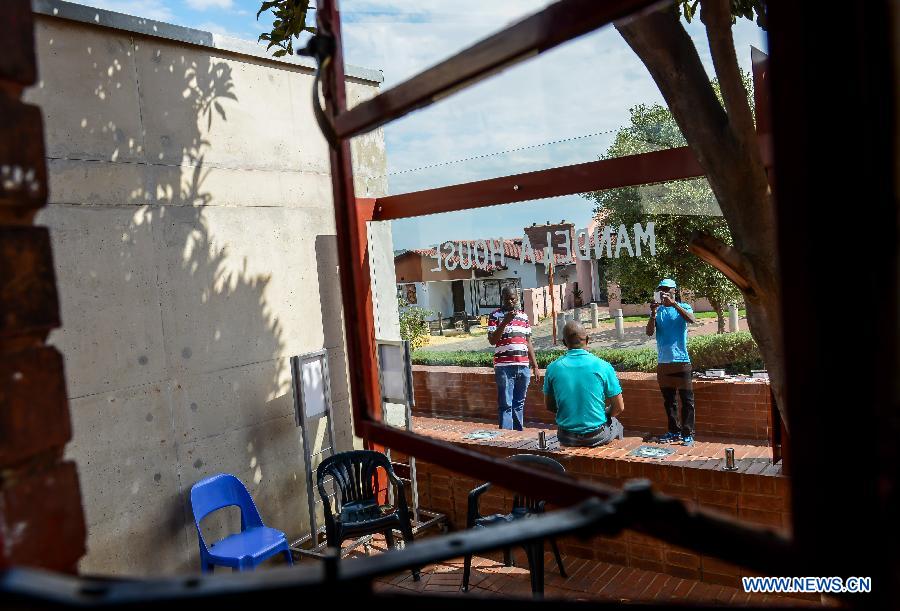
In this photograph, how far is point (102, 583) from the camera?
0.83 meters

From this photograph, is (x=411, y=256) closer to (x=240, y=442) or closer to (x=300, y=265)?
(x=300, y=265)

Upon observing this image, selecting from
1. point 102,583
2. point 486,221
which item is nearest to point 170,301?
point 486,221

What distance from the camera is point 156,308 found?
17.4ft

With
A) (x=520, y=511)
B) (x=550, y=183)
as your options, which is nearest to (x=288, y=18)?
(x=550, y=183)

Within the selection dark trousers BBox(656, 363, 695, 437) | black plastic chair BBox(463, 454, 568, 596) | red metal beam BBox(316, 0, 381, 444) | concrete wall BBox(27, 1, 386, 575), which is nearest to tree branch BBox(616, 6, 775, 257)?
red metal beam BBox(316, 0, 381, 444)

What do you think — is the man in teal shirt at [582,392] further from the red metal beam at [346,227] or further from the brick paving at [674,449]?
the red metal beam at [346,227]

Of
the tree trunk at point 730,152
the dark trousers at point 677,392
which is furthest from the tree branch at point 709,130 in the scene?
the dark trousers at point 677,392

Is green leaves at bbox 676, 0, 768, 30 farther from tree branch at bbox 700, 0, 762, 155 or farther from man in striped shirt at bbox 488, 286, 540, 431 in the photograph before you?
man in striped shirt at bbox 488, 286, 540, 431

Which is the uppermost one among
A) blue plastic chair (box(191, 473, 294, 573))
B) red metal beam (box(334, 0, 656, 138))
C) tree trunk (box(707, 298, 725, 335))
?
red metal beam (box(334, 0, 656, 138))

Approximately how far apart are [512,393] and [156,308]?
3902mm

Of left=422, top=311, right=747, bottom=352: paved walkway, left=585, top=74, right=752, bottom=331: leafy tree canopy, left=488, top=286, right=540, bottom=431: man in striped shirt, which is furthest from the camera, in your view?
left=422, top=311, right=747, bottom=352: paved walkway

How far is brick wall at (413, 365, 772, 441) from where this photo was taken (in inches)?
261

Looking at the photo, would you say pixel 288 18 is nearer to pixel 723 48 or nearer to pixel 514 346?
pixel 723 48

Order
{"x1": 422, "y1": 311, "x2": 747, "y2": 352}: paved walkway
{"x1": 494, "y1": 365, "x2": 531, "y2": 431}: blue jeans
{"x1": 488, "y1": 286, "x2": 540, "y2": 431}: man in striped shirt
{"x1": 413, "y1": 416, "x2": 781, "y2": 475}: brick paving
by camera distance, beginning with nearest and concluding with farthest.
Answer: {"x1": 413, "y1": 416, "x2": 781, "y2": 475}: brick paving → {"x1": 488, "y1": 286, "x2": 540, "y2": 431}: man in striped shirt → {"x1": 494, "y1": 365, "x2": 531, "y2": 431}: blue jeans → {"x1": 422, "y1": 311, "x2": 747, "y2": 352}: paved walkway
